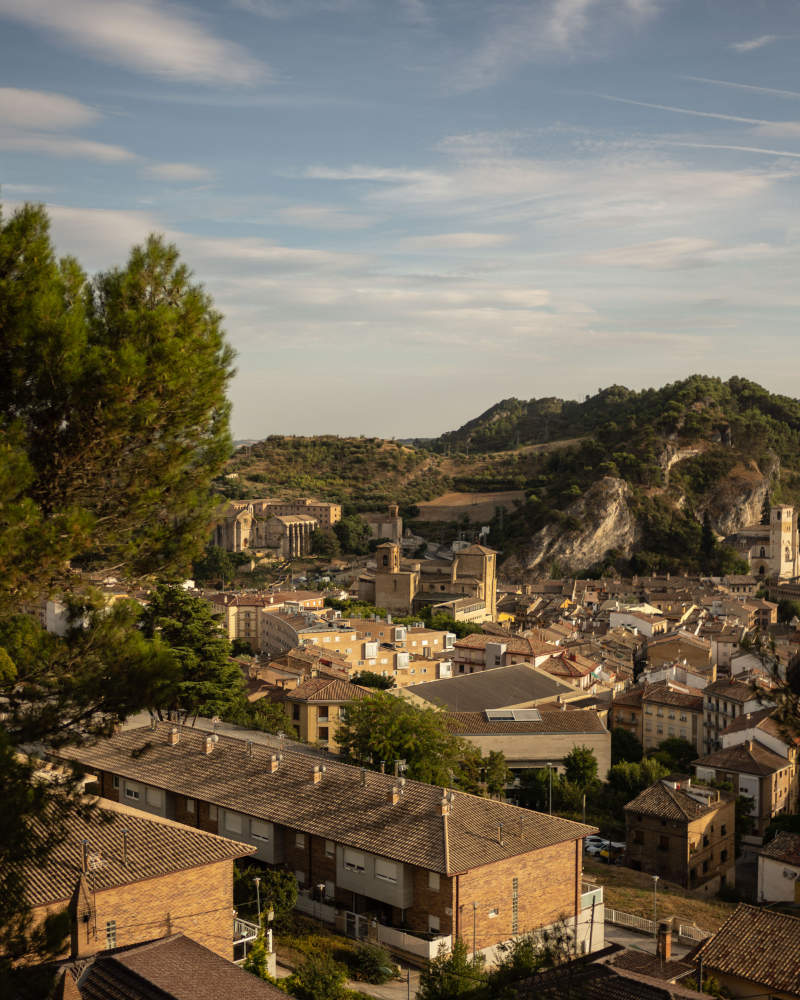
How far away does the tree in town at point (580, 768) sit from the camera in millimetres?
32156

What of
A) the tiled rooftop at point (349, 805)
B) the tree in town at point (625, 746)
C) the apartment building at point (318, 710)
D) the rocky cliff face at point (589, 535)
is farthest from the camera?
the rocky cliff face at point (589, 535)

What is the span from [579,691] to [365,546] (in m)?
56.1

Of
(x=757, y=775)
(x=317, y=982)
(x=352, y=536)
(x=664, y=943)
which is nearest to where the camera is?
(x=317, y=982)

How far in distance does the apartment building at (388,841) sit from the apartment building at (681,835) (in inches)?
405

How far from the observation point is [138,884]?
13.1 m

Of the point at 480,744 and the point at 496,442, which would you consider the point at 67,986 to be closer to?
the point at 480,744

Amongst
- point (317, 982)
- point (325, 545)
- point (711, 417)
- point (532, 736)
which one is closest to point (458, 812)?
point (317, 982)

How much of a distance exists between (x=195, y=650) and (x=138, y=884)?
13.2 metres

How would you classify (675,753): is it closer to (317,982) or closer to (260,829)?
(260,829)

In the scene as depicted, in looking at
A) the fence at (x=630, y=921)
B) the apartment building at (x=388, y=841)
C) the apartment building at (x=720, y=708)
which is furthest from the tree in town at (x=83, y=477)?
the apartment building at (x=720, y=708)

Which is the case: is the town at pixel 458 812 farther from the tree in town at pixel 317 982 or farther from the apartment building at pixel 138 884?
the tree in town at pixel 317 982

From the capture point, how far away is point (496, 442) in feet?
532

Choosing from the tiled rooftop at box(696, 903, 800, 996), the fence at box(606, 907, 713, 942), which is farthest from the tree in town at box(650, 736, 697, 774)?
the tiled rooftop at box(696, 903, 800, 996)

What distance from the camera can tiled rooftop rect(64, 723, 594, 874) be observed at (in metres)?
16.2
